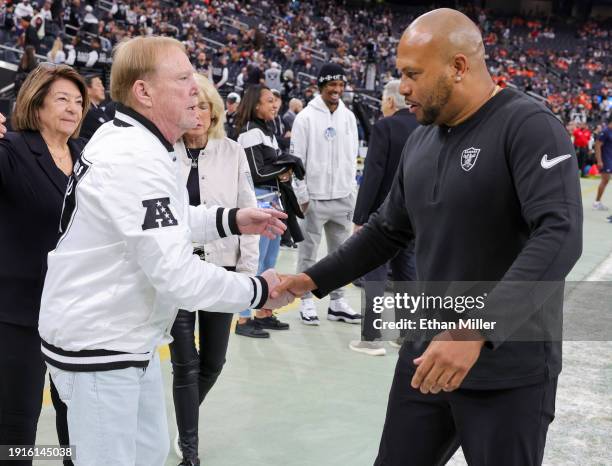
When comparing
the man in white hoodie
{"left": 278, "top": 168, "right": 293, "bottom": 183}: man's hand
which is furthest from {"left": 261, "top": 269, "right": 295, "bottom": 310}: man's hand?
the man in white hoodie

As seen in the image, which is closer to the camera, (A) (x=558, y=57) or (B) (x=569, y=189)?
(B) (x=569, y=189)

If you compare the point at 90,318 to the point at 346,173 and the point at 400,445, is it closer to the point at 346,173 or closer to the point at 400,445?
the point at 400,445

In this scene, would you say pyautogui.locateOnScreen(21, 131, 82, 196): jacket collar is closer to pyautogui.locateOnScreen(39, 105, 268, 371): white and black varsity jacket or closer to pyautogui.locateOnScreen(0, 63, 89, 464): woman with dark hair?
pyautogui.locateOnScreen(0, 63, 89, 464): woman with dark hair

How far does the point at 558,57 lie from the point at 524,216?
162 ft

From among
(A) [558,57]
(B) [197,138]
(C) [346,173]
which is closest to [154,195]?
(B) [197,138]

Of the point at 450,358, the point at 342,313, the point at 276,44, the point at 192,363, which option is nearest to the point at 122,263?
the point at 450,358

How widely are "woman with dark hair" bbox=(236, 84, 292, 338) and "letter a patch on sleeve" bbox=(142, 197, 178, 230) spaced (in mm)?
3712

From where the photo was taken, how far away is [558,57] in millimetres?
48031

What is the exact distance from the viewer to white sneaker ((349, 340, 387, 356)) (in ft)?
19.5

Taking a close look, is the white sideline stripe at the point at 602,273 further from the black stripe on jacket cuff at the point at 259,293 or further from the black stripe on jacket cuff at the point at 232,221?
the black stripe on jacket cuff at the point at 259,293

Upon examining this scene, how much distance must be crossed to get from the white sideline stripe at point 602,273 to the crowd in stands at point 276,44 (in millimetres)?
5597

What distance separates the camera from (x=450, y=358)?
2037mm

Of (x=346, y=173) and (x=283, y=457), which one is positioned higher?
(x=346, y=173)

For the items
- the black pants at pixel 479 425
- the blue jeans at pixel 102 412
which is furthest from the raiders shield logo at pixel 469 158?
the blue jeans at pixel 102 412
